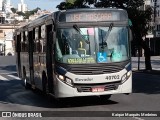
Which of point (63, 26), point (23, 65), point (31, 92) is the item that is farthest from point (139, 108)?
point (23, 65)

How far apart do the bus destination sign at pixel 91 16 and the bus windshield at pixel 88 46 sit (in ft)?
0.98

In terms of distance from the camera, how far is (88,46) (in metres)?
13.8

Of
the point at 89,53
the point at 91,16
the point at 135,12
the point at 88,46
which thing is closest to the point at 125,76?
the point at 89,53

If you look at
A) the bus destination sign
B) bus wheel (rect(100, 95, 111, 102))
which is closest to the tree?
bus wheel (rect(100, 95, 111, 102))

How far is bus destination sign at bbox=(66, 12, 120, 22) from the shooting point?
14008 mm

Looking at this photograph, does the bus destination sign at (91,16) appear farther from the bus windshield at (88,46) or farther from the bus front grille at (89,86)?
the bus front grille at (89,86)

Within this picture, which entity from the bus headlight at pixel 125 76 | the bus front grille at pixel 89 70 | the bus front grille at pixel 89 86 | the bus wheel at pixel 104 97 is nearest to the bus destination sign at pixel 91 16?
the bus front grille at pixel 89 70

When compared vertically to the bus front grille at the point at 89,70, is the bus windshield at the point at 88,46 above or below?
above

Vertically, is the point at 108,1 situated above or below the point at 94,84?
above

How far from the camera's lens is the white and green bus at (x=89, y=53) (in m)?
13.6

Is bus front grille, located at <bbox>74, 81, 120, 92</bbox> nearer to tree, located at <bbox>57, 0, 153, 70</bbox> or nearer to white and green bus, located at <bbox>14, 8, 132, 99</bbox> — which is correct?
white and green bus, located at <bbox>14, 8, 132, 99</bbox>

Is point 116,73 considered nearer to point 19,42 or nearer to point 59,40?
point 59,40

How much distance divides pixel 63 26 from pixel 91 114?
302 centimetres

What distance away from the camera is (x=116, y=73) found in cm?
1377
